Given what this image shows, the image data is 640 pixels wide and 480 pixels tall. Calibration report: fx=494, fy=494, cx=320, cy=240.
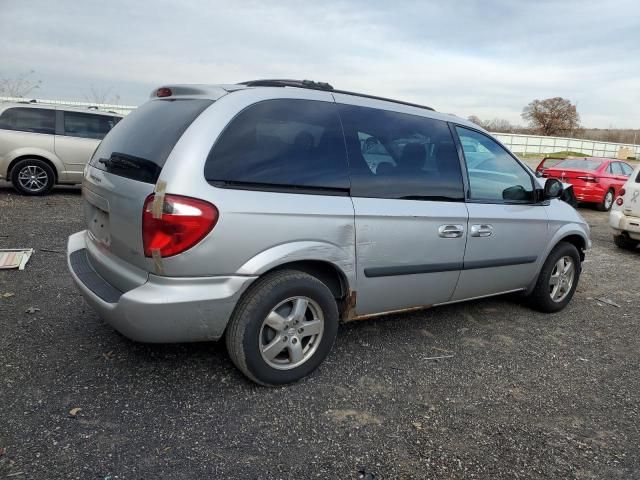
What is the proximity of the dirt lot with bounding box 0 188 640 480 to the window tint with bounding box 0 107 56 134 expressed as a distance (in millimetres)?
6406

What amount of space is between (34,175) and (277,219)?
8.46 metres

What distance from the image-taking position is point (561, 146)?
152 feet

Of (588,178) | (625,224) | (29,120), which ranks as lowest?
(625,224)

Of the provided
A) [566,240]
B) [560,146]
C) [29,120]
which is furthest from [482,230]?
[560,146]

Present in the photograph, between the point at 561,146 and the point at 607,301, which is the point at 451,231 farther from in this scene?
the point at 561,146

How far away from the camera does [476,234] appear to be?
11.9 ft

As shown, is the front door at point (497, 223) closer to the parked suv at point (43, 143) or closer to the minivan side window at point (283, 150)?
the minivan side window at point (283, 150)

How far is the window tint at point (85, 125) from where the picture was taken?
378 inches

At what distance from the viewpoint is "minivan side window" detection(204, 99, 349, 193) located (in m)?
2.61

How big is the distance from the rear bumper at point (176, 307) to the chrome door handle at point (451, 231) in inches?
57.6

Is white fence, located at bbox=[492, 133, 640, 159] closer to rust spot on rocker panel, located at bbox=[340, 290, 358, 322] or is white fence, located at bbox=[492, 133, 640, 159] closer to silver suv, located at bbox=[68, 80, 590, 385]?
silver suv, located at bbox=[68, 80, 590, 385]

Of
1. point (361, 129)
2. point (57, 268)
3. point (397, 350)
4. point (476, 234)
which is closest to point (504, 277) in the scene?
point (476, 234)

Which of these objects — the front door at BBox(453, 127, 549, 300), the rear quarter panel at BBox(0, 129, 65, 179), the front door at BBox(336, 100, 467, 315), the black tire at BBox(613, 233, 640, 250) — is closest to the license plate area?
the front door at BBox(336, 100, 467, 315)

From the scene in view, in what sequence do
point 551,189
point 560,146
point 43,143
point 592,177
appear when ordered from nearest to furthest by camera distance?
point 551,189
point 43,143
point 592,177
point 560,146
